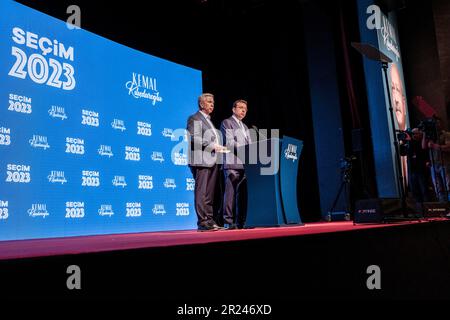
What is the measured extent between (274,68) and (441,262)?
207 inches

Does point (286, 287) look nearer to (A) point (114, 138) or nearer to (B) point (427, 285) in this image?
(B) point (427, 285)

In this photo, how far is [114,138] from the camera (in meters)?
4.96

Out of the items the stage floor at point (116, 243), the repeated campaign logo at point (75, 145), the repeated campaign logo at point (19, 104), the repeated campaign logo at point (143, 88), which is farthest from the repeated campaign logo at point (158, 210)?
the stage floor at point (116, 243)

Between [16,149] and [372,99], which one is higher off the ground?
[372,99]

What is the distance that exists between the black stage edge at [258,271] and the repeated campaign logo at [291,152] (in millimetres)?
1522

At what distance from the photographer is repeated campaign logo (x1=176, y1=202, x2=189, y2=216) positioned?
5668 mm

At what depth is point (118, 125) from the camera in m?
5.03

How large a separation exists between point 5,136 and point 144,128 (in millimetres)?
1781

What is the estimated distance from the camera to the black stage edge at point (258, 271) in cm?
117

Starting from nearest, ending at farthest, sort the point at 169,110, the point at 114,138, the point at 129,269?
the point at 129,269 < the point at 114,138 < the point at 169,110

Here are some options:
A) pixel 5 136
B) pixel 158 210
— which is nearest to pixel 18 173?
pixel 5 136

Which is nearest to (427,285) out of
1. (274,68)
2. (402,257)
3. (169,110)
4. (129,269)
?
(402,257)

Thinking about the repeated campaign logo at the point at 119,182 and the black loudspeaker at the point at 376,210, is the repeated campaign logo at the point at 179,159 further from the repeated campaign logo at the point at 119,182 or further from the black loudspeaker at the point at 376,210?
the black loudspeaker at the point at 376,210

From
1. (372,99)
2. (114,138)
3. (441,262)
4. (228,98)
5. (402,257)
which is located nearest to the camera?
(402,257)
